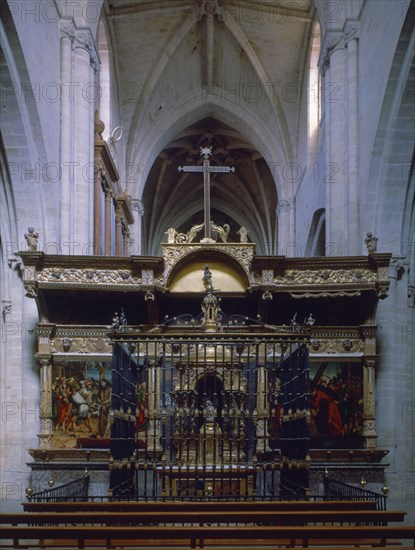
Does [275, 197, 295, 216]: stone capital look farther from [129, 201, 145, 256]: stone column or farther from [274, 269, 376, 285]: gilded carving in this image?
[274, 269, 376, 285]: gilded carving

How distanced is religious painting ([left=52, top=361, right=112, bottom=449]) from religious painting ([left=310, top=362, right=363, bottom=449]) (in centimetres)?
339

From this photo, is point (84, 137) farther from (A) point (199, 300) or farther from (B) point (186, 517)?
(B) point (186, 517)

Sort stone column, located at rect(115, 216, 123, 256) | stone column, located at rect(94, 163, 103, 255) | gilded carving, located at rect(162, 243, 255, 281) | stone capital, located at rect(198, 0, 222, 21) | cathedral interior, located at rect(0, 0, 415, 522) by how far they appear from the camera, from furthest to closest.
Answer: stone capital, located at rect(198, 0, 222, 21) → stone column, located at rect(115, 216, 123, 256) → stone column, located at rect(94, 163, 103, 255) → gilded carving, located at rect(162, 243, 255, 281) → cathedral interior, located at rect(0, 0, 415, 522)

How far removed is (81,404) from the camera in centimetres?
1459

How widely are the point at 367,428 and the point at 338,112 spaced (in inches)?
277

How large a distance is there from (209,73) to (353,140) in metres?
10.5

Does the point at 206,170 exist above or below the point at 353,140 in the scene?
below

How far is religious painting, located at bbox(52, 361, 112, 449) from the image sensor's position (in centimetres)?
1448

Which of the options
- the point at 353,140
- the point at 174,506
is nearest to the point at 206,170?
the point at 353,140

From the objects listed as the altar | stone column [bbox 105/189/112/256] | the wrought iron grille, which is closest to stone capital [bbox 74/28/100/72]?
stone column [bbox 105/189/112/256]

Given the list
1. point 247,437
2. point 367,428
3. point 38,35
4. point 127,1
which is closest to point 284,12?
point 127,1

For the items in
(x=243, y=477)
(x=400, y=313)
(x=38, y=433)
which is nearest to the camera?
(x=243, y=477)

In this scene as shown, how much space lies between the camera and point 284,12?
23.7 meters

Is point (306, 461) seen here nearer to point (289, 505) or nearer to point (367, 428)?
point (289, 505)
